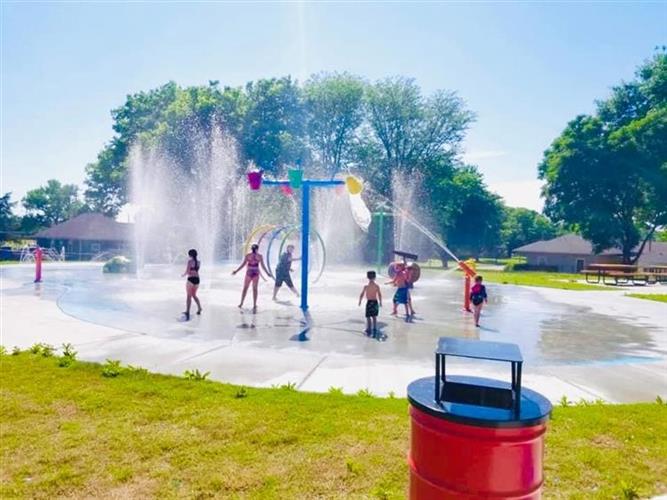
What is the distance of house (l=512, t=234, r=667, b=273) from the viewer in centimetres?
5816

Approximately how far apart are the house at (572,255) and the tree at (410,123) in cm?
1718

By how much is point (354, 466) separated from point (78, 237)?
199 feet

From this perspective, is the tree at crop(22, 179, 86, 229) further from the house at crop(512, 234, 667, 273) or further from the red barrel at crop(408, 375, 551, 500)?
the red barrel at crop(408, 375, 551, 500)

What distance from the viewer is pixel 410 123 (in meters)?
56.9

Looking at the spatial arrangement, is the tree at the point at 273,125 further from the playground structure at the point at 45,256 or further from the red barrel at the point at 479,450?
the red barrel at the point at 479,450

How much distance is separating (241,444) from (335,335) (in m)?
5.32

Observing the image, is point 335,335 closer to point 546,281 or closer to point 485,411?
point 485,411

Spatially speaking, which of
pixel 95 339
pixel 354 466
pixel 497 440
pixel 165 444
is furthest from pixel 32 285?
pixel 497 440

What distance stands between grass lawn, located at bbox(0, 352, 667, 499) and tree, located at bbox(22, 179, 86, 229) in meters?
92.9

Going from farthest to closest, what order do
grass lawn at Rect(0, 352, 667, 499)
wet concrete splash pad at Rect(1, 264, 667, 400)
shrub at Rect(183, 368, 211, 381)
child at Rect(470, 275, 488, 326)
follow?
child at Rect(470, 275, 488, 326) < wet concrete splash pad at Rect(1, 264, 667, 400) < shrub at Rect(183, 368, 211, 381) < grass lawn at Rect(0, 352, 667, 499)

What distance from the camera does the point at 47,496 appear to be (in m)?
3.84

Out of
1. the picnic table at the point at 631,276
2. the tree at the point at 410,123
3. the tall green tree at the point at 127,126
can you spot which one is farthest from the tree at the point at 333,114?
the picnic table at the point at 631,276

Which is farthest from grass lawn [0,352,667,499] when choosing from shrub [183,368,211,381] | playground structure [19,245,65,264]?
playground structure [19,245,65,264]

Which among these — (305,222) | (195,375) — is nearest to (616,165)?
(305,222)
